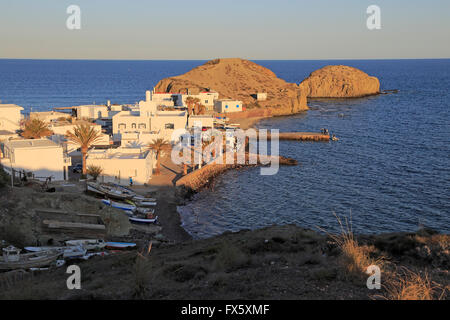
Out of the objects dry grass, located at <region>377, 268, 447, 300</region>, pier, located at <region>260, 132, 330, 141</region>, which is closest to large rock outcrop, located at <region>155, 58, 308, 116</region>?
pier, located at <region>260, 132, 330, 141</region>

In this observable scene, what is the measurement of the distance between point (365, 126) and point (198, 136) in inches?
1480

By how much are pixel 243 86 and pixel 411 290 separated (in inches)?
4392

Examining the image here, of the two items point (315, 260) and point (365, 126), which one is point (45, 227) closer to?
point (315, 260)

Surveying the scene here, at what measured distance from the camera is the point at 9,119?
143 feet

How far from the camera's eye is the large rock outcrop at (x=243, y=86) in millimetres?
93750

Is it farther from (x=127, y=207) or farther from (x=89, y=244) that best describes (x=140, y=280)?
(x=127, y=207)

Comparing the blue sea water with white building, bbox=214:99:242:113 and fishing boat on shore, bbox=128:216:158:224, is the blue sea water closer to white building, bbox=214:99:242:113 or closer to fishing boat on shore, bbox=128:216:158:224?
fishing boat on shore, bbox=128:216:158:224

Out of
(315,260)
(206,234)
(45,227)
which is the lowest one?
(206,234)

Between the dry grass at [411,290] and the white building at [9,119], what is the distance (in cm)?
4185

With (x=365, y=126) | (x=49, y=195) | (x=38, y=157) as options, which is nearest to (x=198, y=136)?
(x=38, y=157)

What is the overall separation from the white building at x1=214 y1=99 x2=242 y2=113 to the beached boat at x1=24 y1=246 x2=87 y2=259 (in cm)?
6507

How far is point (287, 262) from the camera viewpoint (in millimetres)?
11500

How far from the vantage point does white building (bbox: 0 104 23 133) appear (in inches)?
1697

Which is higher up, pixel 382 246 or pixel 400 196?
pixel 382 246
